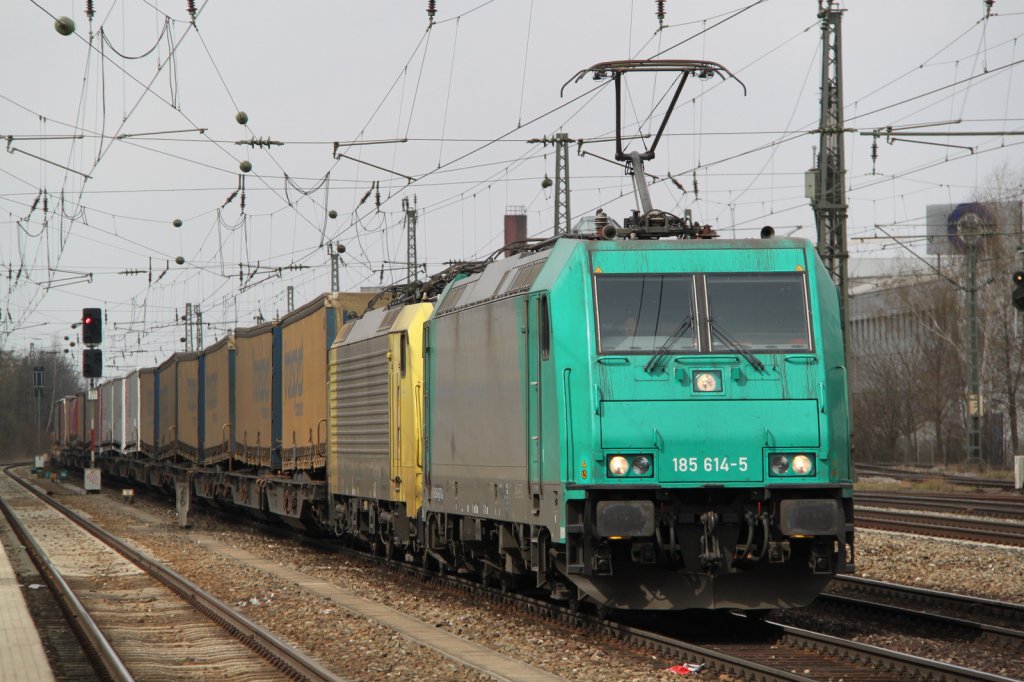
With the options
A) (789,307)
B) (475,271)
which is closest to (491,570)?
(475,271)

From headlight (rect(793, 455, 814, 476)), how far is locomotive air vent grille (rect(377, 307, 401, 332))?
8253 millimetres

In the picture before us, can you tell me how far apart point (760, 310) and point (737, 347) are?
452 millimetres

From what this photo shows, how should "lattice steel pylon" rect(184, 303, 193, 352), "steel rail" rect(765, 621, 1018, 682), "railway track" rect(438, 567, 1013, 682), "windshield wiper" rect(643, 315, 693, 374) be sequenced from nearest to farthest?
"steel rail" rect(765, 621, 1018, 682) → "railway track" rect(438, 567, 1013, 682) → "windshield wiper" rect(643, 315, 693, 374) → "lattice steel pylon" rect(184, 303, 193, 352)

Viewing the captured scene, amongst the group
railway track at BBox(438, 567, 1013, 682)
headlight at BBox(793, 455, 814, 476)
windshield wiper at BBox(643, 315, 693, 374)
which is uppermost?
windshield wiper at BBox(643, 315, 693, 374)

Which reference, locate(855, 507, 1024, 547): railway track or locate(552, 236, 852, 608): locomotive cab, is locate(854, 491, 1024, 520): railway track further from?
locate(552, 236, 852, 608): locomotive cab

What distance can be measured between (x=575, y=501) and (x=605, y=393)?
95cm

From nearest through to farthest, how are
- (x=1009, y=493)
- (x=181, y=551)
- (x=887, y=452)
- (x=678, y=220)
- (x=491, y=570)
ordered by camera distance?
(x=678, y=220) < (x=491, y=570) < (x=181, y=551) < (x=1009, y=493) < (x=887, y=452)

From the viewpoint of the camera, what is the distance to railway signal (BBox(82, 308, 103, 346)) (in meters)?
35.0

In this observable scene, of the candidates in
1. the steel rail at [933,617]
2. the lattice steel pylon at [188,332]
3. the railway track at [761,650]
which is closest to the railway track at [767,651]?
the railway track at [761,650]

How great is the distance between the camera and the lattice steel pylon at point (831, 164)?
25.0 m

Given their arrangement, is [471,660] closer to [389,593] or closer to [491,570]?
[491,570]

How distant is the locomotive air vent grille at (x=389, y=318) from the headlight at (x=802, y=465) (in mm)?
8253

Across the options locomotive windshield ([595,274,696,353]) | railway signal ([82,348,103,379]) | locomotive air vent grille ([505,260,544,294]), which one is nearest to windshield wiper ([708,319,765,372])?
locomotive windshield ([595,274,696,353])

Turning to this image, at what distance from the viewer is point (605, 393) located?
440 inches
